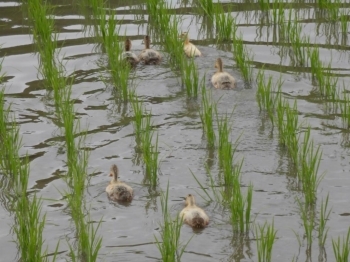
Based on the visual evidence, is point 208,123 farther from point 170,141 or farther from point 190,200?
point 190,200

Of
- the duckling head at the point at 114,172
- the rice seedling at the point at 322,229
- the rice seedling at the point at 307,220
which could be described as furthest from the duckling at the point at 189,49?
the rice seedling at the point at 322,229

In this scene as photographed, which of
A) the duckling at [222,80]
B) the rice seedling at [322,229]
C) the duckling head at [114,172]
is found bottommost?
the rice seedling at [322,229]

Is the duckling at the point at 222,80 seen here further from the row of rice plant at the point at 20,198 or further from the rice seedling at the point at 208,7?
the row of rice plant at the point at 20,198

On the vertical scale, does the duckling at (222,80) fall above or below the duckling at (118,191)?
above

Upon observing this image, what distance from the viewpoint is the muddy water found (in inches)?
232

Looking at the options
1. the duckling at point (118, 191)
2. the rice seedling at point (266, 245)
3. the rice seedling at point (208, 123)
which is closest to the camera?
the rice seedling at point (266, 245)

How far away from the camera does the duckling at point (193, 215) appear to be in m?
5.93

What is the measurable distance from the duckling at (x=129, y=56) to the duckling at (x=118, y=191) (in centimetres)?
249

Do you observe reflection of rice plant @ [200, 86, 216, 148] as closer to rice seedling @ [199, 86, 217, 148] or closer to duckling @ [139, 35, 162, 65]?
rice seedling @ [199, 86, 217, 148]

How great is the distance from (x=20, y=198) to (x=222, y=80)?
8.53ft

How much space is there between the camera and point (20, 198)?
632cm

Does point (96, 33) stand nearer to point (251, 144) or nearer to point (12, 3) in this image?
point (12, 3)

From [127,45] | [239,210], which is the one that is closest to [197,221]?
[239,210]

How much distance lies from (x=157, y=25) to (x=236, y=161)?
3.34 metres
